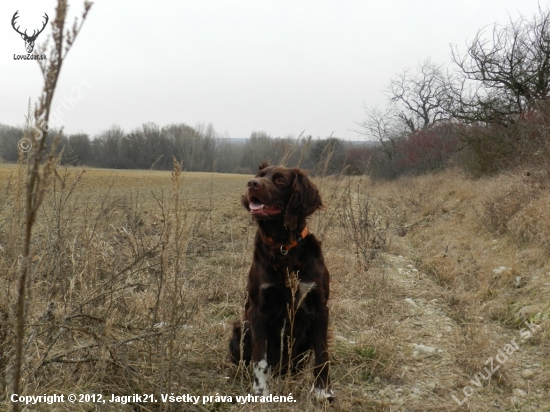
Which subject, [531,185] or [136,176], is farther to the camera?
[136,176]

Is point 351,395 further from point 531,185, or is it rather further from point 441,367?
point 531,185

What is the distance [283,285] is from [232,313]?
1.65 metres

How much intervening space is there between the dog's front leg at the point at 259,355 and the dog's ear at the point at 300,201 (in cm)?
62

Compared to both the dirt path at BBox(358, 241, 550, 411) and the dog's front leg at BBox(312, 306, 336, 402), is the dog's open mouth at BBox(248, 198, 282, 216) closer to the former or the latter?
the dog's front leg at BBox(312, 306, 336, 402)

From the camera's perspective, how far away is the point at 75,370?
2.45 metres

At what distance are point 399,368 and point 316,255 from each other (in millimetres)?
1132

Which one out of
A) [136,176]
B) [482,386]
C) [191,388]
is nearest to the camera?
[191,388]

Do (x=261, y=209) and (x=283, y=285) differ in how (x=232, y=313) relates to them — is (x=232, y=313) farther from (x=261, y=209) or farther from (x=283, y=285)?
(x=261, y=209)

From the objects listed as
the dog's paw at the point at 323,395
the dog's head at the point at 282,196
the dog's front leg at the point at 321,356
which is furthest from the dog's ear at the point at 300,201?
the dog's paw at the point at 323,395

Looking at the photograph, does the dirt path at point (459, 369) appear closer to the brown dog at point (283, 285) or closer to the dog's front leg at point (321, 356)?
the dog's front leg at point (321, 356)

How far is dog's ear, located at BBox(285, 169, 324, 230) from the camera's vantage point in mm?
2725

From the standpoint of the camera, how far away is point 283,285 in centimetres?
257

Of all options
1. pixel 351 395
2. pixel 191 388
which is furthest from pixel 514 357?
pixel 191 388

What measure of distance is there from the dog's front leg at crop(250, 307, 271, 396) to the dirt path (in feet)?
2.46
